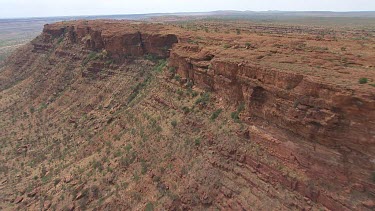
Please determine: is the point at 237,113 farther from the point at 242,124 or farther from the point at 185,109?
the point at 185,109

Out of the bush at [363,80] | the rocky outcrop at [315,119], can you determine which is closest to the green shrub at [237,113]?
the rocky outcrop at [315,119]

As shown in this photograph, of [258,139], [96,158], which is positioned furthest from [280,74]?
[96,158]

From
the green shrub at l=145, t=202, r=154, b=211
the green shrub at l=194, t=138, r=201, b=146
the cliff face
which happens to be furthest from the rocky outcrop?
the green shrub at l=145, t=202, r=154, b=211

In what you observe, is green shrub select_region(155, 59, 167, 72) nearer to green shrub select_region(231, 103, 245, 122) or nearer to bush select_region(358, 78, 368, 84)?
green shrub select_region(231, 103, 245, 122)

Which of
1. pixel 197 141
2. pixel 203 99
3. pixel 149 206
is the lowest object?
pixel 149 206

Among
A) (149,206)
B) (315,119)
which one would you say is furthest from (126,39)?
(315,119)
